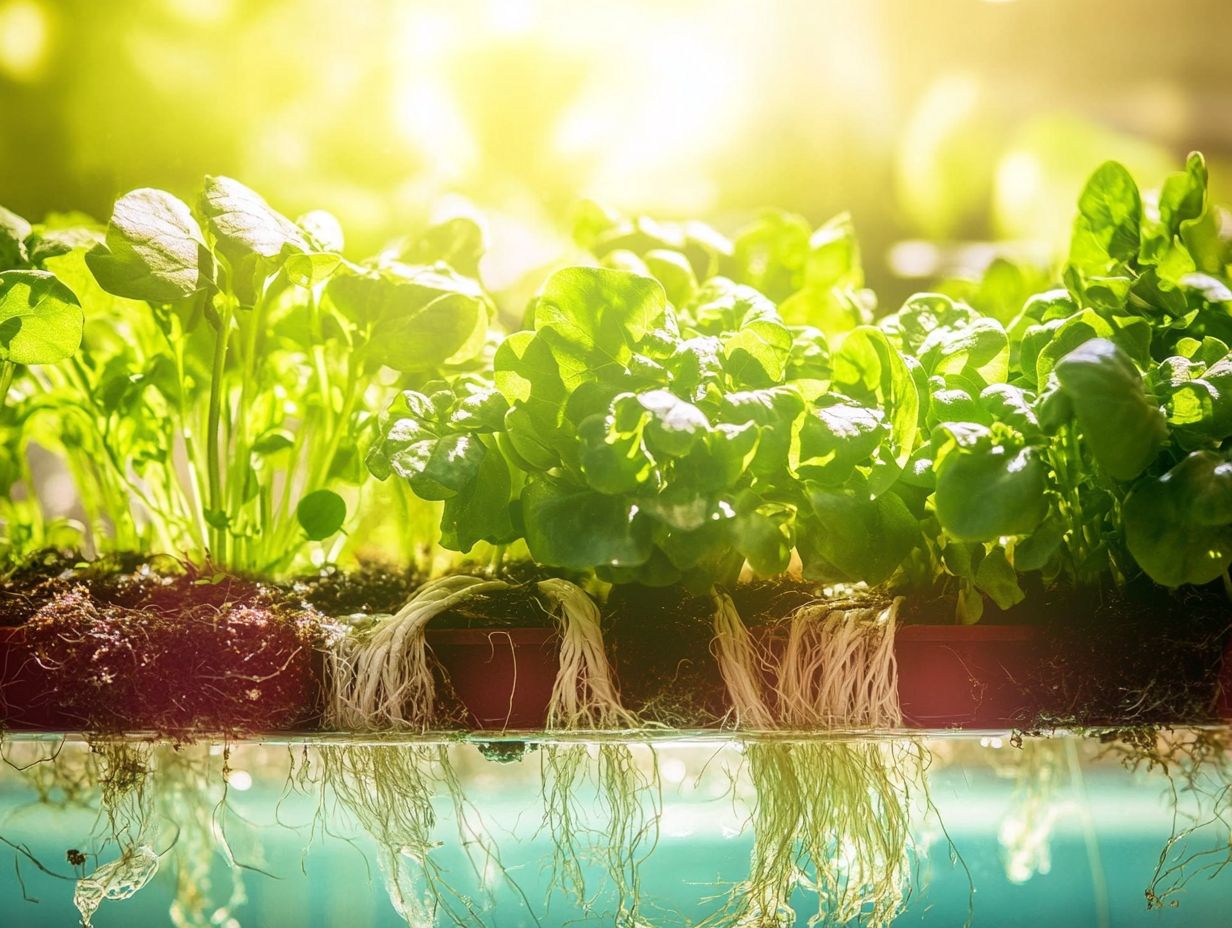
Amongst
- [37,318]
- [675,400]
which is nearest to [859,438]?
[675,400]

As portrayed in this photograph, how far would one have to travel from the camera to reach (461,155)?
1.31m

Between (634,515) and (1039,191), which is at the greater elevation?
(1039,191)

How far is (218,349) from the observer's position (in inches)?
28.8

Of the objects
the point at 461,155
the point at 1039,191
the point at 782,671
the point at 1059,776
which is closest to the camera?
the point at 782,671

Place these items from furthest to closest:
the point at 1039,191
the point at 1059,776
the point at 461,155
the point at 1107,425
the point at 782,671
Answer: the point at 1039,191 → the point at 461,155 → the point at 1059,776 → the point at 782,671 → the point at 1107,425

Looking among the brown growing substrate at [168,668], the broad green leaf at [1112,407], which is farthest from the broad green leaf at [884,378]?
the brown growing substrate at [168,668]

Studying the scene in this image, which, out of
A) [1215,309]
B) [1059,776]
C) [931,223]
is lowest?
[1059,776]

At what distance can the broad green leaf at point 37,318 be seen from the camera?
643mm

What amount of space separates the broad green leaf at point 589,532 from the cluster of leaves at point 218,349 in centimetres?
21

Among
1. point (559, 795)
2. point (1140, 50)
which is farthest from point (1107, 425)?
point (1140, 50)

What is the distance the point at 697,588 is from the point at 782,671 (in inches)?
3.5

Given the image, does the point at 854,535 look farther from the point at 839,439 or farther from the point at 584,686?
the point at 584,686

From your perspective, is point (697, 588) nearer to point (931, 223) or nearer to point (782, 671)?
point (782, 671)

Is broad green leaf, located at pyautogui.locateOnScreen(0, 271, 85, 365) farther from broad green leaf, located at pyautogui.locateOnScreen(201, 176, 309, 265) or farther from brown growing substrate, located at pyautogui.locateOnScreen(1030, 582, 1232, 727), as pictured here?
brown growing substrate, located at pyautogui.locateOnScreen(1030, 582, 1232, 727)
